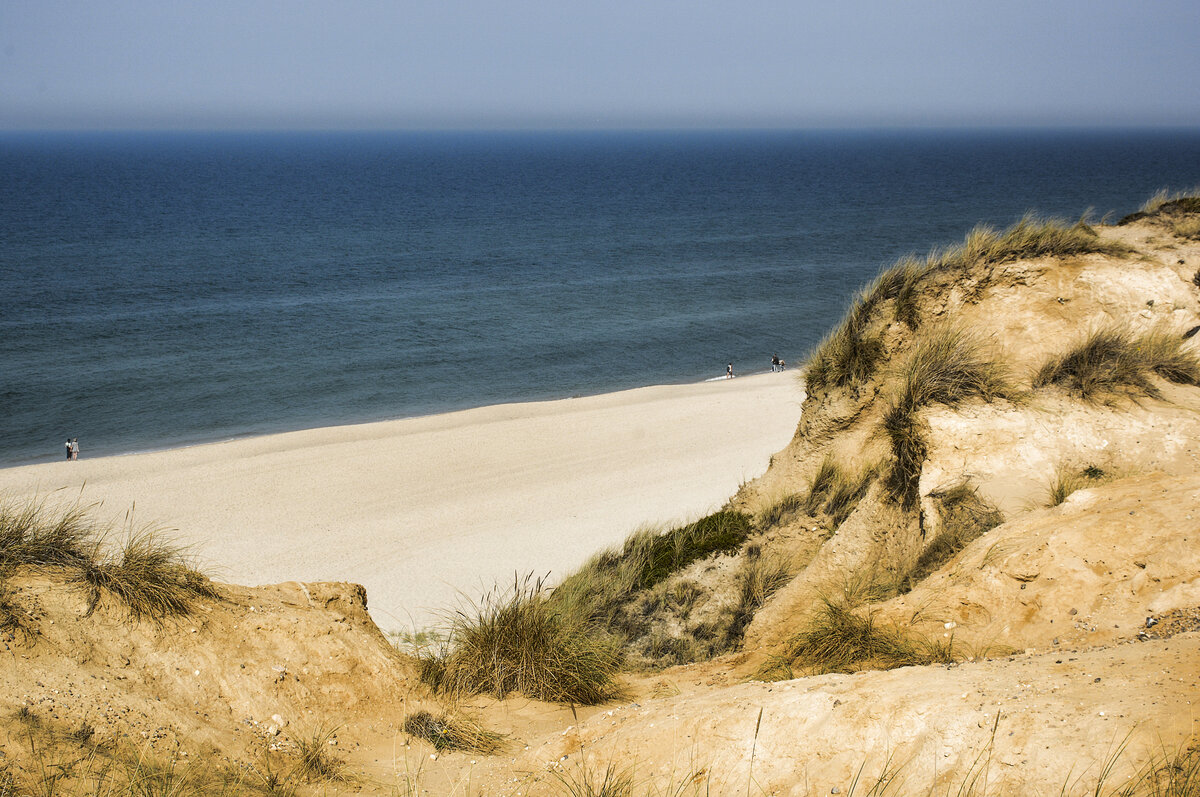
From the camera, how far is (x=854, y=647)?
5.80m

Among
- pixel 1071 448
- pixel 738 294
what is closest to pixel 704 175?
pixel 738 294

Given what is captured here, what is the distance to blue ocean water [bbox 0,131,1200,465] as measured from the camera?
2859 cm

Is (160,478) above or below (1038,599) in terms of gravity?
below

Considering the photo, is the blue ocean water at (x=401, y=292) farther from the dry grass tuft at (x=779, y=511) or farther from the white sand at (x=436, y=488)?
the dry grass tuft at (x=779, y=511)

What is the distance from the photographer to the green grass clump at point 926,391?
7867 mm

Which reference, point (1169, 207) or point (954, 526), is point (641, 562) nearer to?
point (954, 526)

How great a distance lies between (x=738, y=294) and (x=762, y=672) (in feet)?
131

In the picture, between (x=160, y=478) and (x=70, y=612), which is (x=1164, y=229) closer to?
(x=70, y=612)

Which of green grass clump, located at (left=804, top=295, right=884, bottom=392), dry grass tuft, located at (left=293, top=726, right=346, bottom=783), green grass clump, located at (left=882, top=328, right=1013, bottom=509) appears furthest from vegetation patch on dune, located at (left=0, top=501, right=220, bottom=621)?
green grass clump, located at (left=804, top=295, right=884, bottom=392)

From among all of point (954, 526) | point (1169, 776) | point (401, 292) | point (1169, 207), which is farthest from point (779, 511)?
point (401, 292)

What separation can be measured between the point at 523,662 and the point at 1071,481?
5178mm

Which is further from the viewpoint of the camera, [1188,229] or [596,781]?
[1188,229]

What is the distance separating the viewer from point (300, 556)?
15609 millimetres

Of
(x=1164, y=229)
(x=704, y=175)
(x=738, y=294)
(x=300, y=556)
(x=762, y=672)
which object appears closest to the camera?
(x=762, y=672)
